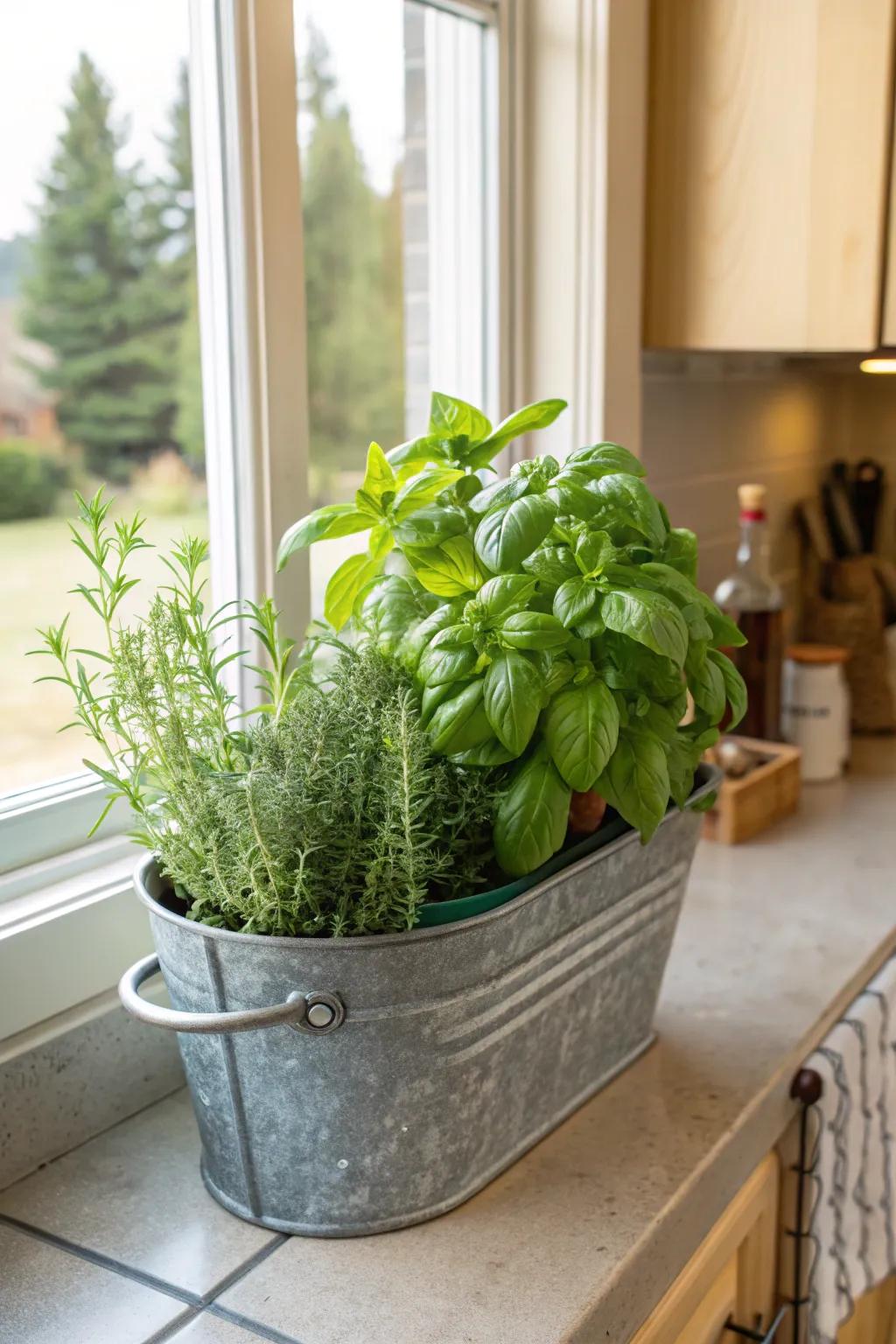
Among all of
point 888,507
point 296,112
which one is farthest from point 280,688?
point 888,507

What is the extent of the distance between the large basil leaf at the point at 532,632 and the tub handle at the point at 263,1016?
221mm

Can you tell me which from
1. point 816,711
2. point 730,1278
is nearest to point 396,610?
point 730,1278

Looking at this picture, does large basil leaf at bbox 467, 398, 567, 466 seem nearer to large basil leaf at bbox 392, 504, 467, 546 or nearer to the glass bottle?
large basil leaf at bbox 392, 504, 467, 546

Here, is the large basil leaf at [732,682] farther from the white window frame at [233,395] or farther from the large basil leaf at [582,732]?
the white window frame at [233,395]

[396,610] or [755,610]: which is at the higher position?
[396,610]

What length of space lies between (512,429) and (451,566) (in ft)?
0.40

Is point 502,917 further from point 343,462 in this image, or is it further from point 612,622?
point 343,462

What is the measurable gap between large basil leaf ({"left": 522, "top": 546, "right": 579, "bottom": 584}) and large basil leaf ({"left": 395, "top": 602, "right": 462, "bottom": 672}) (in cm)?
5

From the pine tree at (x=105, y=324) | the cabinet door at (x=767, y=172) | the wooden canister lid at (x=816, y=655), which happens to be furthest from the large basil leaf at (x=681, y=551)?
the pine tree at (x=105, y=324)

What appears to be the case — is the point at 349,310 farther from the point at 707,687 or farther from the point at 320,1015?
the point at 320,1015

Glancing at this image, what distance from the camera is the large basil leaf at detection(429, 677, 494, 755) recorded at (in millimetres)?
761

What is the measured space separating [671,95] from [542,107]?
0.53 ft

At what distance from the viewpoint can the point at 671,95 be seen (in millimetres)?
1476

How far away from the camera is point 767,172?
1.42 metres
